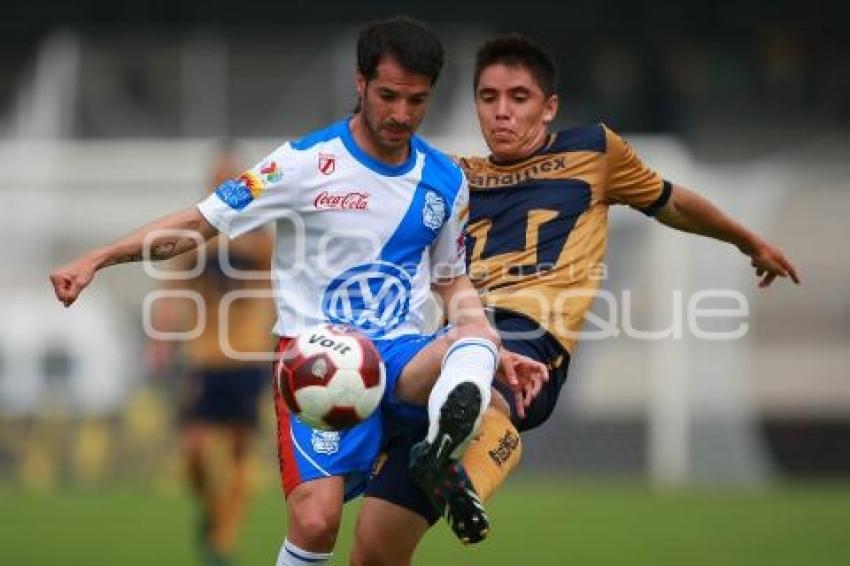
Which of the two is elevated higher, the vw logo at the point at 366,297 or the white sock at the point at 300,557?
the vw logo at the point at 366,297

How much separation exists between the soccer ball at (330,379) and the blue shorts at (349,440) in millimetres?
212

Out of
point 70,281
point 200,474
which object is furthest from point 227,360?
point 70,281

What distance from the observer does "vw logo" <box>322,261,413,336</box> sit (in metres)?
6.47

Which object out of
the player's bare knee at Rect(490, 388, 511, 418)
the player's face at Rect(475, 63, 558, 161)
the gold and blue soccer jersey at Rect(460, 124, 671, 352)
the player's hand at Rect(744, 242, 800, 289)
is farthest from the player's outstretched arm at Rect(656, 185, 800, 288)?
the player's bare knee at Rect(490, 388, 511, 418)

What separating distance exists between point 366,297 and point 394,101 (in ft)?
2.37

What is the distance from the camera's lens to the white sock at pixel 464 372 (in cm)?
586

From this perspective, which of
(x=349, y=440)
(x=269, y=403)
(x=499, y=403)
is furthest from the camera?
(x=269, y=403)

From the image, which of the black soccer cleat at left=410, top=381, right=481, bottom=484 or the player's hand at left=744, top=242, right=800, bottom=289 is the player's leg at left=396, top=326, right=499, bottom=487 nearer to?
the black soccer cleat at left=410, top=381, right=481, bottom=484

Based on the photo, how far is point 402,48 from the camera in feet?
20.7

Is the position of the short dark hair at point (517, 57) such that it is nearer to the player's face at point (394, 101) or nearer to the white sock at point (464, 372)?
the player's face at point (394, 101)

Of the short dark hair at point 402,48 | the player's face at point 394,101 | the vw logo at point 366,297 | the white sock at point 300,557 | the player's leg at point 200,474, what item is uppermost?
the short dark hair at point 402,48

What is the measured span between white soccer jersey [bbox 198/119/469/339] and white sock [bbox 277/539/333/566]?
78 centimetres

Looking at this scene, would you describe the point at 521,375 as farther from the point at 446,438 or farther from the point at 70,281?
the point at 70,281

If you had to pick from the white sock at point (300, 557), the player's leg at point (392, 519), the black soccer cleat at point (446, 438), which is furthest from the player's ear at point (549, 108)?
the white sock at point (300, 557)
